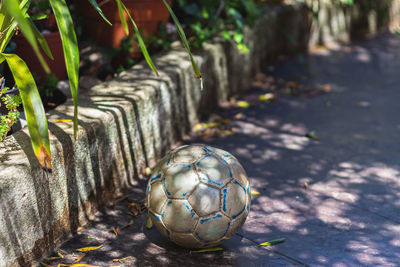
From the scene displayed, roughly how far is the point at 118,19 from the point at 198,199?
2114 mm

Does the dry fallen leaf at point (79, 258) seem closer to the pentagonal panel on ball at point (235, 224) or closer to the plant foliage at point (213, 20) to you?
the pentagonal panel on ball at point (235, 224)

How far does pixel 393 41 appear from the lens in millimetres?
6680

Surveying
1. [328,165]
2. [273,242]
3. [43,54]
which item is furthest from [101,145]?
[328,165]

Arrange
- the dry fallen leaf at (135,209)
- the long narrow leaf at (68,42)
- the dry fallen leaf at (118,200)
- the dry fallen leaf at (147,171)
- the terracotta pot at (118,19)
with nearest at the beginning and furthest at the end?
the long narrow leaf at (68,42), the dry fallen leaf at (135,209), the dry fallen leaf at (118,200), the dry fallen leaf at (147,171), the terracotta pot at (118,19)

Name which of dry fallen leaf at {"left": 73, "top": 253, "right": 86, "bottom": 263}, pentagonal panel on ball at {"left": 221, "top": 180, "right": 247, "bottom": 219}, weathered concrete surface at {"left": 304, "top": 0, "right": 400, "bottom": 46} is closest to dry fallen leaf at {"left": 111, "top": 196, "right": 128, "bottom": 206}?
dry fallen leaf at {"left": 73, "top": 253, "right": 86, "bottom": 263}

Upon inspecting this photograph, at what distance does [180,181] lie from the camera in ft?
7.80

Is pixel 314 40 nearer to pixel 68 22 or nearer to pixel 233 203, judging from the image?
pixel 233 203

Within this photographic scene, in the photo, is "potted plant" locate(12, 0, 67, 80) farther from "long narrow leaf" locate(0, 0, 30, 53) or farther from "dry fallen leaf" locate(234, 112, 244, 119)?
"dry fallen leaf" locate(234, 112, 244, 119)

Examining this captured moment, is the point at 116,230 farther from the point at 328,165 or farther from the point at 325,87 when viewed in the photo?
the point at 325,87

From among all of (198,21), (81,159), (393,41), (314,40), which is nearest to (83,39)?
(198,21)

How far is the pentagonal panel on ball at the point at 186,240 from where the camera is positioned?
94.1 inches

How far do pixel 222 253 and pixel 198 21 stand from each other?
257cm

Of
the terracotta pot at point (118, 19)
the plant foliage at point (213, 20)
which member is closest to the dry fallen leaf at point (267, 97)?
the plant foliage at point (213, 20)

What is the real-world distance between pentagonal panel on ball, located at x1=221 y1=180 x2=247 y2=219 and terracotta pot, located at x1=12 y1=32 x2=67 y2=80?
1825mm
